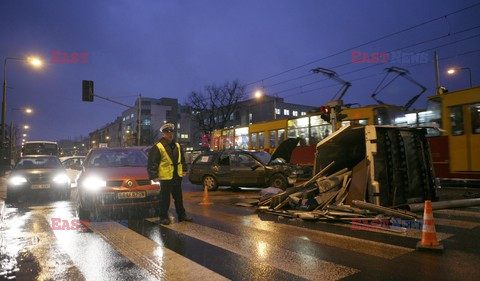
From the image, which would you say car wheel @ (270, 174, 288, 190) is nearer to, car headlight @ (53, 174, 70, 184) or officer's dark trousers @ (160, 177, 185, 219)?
officer's dark trousers @ (160, 177, 185, 219)

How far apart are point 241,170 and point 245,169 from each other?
0.60 feet

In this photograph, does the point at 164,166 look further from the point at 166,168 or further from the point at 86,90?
the point at 86,90

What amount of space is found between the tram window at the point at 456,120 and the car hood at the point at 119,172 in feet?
37.0

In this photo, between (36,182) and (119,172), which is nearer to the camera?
(119,172)

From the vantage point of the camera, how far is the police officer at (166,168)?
6703mm

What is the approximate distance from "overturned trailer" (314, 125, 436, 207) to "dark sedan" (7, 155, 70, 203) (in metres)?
8.87

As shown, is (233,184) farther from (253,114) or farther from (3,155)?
(253,114)

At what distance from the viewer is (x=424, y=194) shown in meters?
8.05

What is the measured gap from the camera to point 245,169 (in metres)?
13.4

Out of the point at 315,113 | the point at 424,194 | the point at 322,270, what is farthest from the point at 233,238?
the point at 315,113

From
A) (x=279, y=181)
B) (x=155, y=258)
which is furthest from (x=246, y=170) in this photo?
(x=155, y=258)

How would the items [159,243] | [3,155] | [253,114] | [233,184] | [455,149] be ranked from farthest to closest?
[253,114], [3,155], [233,184], [455,149], [159,243]

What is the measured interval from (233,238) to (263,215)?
2.38 meters

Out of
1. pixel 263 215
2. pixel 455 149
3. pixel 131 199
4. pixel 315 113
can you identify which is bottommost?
pixel 263 215
